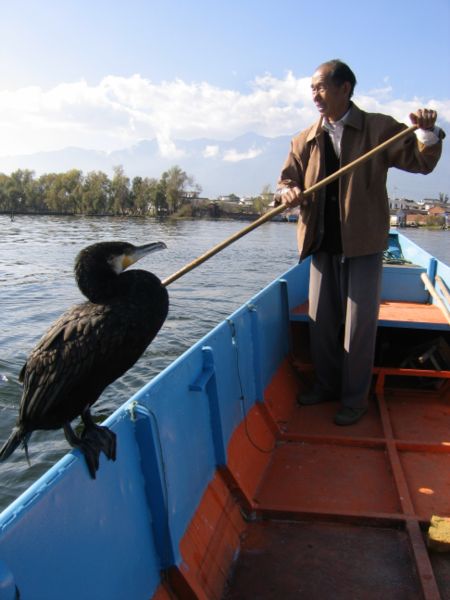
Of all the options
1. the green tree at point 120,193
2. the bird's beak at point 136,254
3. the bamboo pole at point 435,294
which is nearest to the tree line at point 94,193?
the green tree at point 120,193

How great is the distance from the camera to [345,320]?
3.74 m

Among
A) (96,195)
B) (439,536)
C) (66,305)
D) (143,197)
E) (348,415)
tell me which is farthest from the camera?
(143,197)

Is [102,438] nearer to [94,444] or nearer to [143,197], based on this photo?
[94,444]

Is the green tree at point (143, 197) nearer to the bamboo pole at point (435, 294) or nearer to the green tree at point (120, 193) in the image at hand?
the green tree at point (120, 193)

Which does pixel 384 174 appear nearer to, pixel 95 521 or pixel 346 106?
pixel 346 106

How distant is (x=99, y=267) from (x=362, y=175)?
6.52ft

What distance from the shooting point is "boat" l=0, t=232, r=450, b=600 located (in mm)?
1564

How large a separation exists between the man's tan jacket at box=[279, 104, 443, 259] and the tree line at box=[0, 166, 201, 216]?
92525mm

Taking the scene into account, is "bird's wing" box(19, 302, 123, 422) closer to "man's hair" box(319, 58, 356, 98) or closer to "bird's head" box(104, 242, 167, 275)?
"bird's head" box(104, 242, 167, 275)

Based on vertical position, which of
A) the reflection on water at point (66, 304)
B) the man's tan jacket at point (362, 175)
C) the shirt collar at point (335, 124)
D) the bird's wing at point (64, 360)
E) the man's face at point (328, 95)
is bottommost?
the reflection on water at point (66, 304)

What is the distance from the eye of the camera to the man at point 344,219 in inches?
129

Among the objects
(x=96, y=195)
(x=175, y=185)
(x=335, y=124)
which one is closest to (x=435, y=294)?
(x=335, y=124)

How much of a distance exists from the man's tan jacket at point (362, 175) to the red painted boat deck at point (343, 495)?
114 cm

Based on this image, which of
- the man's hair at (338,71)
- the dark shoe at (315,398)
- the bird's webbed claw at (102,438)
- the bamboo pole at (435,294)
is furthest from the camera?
the bamboo pole at (435,294)
